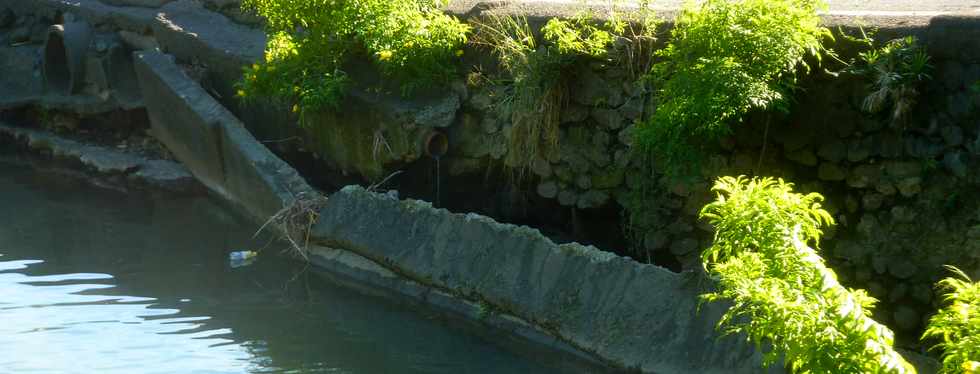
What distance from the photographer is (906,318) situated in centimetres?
529

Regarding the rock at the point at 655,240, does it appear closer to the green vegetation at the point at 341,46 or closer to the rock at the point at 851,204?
the rock at the point at 851,204

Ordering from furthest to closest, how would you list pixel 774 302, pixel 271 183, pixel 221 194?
pixel 221 194, pixel 271 183, pixel 774 302

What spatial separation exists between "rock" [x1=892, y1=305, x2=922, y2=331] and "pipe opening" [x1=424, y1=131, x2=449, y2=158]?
336cm

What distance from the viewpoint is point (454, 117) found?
7.67 metres

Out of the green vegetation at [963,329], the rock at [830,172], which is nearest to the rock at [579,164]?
the rock at [830,172]

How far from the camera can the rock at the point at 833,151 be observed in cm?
551

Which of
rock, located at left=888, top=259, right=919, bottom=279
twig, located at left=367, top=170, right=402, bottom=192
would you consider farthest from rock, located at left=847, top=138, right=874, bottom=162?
twig, located at left=367, top=170, right=402, bottom=192

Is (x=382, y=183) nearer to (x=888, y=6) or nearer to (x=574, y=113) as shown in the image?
(x=574, y=113)

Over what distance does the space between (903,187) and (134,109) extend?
7696 mm

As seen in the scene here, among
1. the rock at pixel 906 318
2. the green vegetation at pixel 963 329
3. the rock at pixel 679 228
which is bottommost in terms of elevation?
the rock at pixel 906 318

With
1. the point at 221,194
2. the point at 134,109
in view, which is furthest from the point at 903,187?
the point at 134,109

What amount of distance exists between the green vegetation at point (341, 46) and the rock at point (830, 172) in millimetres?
2814

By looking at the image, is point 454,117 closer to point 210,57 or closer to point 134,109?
point 210,57

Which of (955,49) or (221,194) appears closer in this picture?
(955,49)
